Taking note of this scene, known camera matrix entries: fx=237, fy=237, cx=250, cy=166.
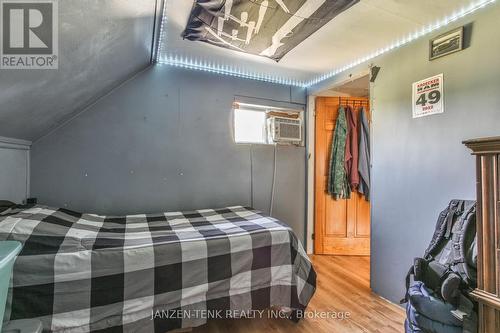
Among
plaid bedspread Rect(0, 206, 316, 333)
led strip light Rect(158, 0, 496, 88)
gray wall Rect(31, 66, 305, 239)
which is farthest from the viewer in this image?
gray wall Rect(31, 66, 305, 239)

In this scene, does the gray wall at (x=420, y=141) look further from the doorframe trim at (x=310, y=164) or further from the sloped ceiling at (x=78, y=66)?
the sloped ceiling at (x=78, y=66)

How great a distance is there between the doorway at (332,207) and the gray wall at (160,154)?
0.48 meters

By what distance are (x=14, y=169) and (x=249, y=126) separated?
2225 mm

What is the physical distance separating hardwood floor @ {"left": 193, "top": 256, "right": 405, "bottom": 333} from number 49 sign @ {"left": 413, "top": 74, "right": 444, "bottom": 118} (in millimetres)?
1596

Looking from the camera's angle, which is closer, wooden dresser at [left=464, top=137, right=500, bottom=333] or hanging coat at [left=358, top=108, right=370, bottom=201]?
wooden dresser at [left=464, top=137, right=500, bottom=333]

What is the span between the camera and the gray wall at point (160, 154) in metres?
2.19

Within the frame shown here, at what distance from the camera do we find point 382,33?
192cm

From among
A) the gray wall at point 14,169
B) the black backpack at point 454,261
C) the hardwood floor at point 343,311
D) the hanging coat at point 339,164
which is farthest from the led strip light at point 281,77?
the hardwood floor at point 343,311

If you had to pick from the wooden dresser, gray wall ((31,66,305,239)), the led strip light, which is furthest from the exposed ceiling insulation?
the wooden dresser

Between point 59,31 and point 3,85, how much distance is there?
0.39 m

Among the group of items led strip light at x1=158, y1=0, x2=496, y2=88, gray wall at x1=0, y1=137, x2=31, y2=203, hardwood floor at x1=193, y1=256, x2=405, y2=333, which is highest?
led strip light at x1=158, y1=0, x2=496, y2=88

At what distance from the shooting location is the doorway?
10.4 feet

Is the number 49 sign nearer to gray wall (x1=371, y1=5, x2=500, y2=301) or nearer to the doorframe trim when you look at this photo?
gray wall (x1=371, y1=5, x2=500, y2=301)

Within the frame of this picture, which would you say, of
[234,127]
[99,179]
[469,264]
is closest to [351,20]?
[234,127]
